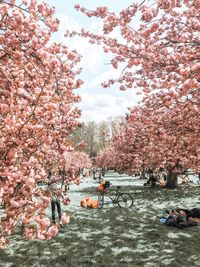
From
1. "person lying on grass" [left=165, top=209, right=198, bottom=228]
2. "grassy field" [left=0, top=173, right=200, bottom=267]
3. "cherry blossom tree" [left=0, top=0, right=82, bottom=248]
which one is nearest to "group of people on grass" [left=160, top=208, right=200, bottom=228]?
"person lying on grass" [left=165, top=209, right=198, bottom=228]

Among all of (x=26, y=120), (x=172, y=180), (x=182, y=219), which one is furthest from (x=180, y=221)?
(x=172, y=180)

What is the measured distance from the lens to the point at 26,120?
5.15 meters

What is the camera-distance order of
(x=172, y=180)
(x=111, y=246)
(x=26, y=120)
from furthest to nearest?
1. (x=172, y=180)
2. (x=111, y=246)
3. (x=26, y=120)

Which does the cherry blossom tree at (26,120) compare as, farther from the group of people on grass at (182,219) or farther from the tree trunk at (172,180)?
the tree trunk at (172,180)

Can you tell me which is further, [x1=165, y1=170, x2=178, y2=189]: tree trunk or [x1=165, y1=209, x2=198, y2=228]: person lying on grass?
[x1=165, y1=170, x2=178, y2=189]: tree trunk

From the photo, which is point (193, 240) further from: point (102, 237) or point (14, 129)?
point (14, 129)

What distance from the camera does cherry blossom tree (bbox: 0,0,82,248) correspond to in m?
4.94

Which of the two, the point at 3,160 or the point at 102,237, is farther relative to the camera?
the point at 102,237

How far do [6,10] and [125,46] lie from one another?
5.42m

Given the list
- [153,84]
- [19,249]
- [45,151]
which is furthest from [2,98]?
[153,84]

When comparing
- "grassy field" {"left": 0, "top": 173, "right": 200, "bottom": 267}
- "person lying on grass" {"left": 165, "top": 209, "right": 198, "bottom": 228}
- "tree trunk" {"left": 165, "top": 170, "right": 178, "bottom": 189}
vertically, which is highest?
"tree trunk" {"left": 165, "top": 170, "right": 178, "bottom": 189}

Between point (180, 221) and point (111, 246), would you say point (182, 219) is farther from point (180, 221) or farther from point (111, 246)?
point (111, 246)

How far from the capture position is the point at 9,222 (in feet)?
16.8

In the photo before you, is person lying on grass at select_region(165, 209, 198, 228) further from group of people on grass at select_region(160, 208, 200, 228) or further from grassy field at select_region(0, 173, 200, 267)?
grassy field at select_region(0, 173, 200, 267)
